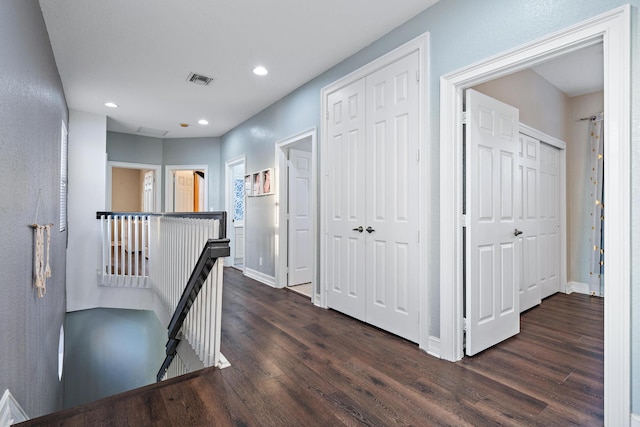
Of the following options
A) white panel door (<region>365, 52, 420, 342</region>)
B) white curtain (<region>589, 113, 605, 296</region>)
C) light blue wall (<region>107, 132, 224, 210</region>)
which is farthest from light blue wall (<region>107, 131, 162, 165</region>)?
white curtain (<region>589, 113, 605, 296</region>)

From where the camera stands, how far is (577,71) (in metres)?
3.65

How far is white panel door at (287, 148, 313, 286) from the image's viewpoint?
181 inches

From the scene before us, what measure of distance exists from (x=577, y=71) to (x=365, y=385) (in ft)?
13.9

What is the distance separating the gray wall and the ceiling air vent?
1325 millimetres

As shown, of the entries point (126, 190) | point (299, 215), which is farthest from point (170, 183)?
point (299, 215)

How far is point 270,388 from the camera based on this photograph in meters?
1.93

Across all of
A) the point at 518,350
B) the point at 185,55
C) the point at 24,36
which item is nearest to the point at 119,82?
the point at 185,55

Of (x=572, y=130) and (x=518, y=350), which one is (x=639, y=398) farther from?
(x=572, y=130)

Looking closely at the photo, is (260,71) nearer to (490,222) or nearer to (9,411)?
(490,222)

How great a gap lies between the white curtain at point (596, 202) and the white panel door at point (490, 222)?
2.17 metres

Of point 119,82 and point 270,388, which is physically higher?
point 119,82

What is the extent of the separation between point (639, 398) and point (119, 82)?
17.5 feet

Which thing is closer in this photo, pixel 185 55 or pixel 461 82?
pixel 461 82

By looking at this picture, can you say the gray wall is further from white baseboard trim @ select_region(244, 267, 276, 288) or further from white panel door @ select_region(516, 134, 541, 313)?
white panel door @ select_region(516, 134, 541, 313)
